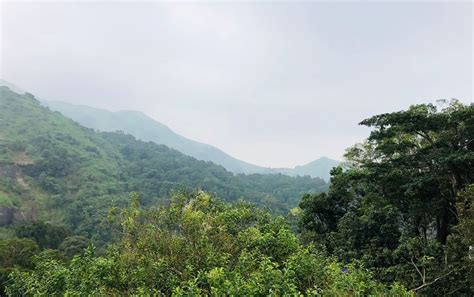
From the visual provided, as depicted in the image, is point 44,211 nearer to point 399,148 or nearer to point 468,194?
point 399,148

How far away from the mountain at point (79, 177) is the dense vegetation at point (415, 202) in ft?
72.3

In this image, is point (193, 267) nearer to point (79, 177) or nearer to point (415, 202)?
point (415, 202)

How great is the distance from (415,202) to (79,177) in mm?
69127

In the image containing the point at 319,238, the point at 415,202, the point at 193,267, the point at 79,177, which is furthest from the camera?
the point at 79,177

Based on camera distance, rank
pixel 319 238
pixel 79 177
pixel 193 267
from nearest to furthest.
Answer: pixel 193 267
pixel 319 238
pixel 79 177

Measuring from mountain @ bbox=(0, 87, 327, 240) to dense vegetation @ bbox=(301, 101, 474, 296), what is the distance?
2204cm

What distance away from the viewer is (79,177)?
252ft

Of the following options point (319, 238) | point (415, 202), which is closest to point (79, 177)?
point (319, 238)

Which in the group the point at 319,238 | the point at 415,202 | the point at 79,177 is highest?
the point at 415,202

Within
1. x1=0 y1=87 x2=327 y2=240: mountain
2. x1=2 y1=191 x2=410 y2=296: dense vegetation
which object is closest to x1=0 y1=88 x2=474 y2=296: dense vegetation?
x1=2 y1=191 x2=410 y2=296: dense vegetation

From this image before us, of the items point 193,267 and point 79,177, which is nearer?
point 193,267

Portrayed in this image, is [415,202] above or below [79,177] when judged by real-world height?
above

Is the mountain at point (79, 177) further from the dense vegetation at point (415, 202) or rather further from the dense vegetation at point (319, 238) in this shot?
the dense vegetation at point (415, 202)

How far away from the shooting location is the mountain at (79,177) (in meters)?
61.6
